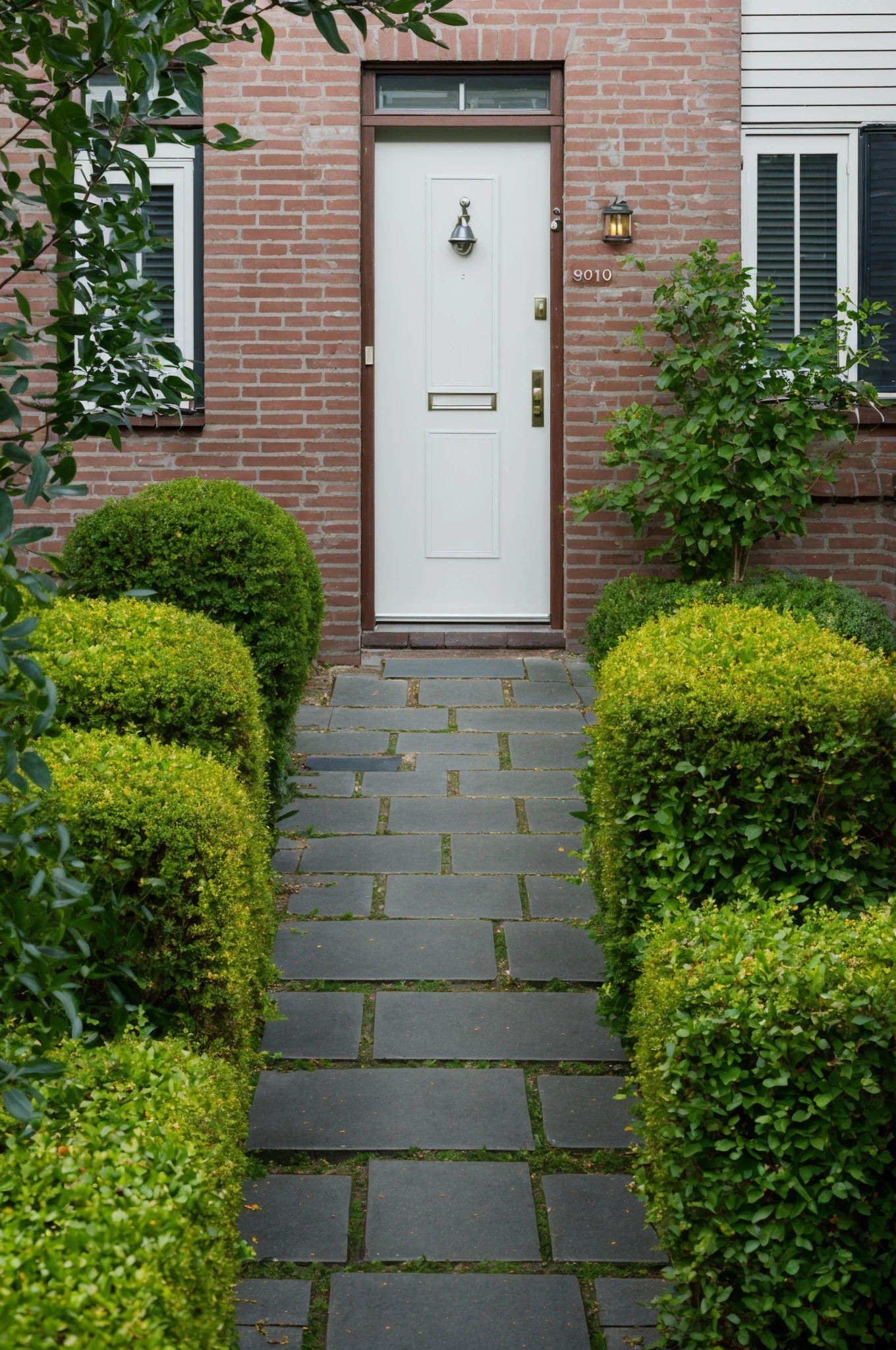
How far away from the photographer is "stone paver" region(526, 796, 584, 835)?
5488 millimetres

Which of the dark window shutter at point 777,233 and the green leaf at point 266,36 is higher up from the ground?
the dark window shutter at point 777,233

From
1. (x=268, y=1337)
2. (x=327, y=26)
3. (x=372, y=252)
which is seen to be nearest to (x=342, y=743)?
(x=372, y=252)

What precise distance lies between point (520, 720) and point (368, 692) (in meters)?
0.95

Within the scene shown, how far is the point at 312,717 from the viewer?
7.00m

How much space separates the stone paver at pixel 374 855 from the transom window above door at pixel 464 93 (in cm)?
456

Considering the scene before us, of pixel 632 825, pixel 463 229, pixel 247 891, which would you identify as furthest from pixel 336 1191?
pixel 463 229

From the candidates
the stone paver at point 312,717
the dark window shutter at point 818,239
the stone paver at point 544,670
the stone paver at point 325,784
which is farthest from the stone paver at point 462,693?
the dark window shutter at point 818,239

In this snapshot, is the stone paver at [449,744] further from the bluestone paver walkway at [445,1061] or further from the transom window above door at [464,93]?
the transom window above door at [464,93]

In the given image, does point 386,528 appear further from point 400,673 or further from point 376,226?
point 376,226

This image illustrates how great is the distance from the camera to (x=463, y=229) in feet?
26.2

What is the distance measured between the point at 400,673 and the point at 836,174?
3.71 metres

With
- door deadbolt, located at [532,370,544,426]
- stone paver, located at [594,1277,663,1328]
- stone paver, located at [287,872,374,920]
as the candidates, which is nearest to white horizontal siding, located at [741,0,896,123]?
door deadbolt, located at [532,370,544,426]

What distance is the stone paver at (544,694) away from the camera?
714 centimetres

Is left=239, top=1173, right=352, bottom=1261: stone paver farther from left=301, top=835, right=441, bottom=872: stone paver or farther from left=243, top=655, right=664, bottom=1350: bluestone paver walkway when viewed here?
left=301, top=835, right=441, bottom=872: stone paver
